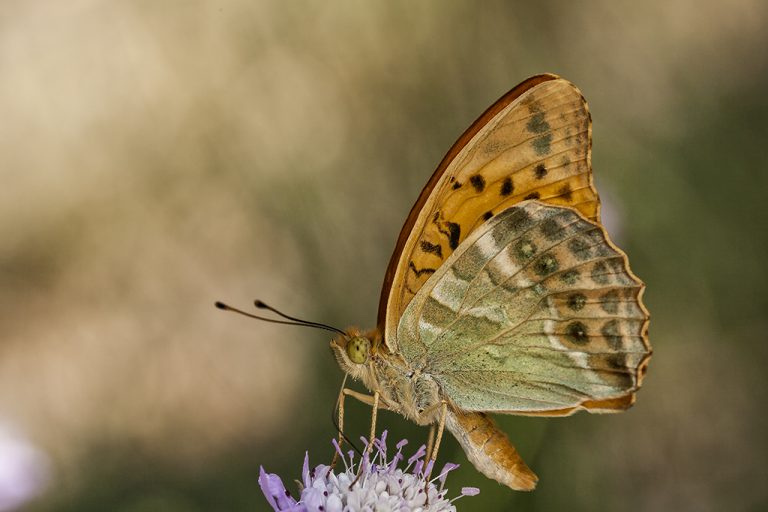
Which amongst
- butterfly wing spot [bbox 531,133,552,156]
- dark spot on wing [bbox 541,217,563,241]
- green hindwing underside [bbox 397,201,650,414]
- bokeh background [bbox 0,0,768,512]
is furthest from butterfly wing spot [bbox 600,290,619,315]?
bokeh background [bbox 0,0,768,512]

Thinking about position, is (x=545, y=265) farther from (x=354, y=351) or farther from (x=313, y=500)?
(x=313, y=500)

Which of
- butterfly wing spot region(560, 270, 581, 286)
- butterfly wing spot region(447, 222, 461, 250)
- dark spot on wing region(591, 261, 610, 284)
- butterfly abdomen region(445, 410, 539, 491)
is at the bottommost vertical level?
butterfly abdomen region(445, 410, 539, 491)

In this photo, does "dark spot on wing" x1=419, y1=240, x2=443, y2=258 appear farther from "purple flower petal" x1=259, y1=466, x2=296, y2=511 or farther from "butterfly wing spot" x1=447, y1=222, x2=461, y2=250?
"purple flower petal" x1=259, y1=466, x2=296, y2=511

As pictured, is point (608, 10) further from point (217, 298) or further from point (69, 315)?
point (69, 315)

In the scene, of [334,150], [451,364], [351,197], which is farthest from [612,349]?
[334,150]

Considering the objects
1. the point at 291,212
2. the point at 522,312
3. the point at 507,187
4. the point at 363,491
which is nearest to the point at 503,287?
the point at 522,312
